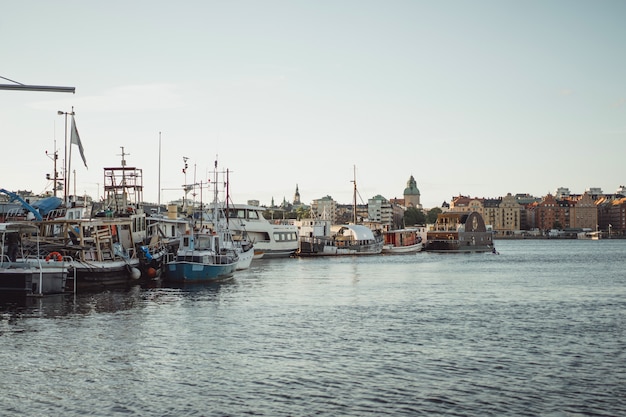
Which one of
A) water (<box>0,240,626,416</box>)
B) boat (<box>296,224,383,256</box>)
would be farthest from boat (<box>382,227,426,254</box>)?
water (<box>0,240,626,416</box>)

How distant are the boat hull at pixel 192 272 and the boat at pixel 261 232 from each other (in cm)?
3847

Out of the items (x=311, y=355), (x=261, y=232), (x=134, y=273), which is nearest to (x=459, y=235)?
(x=261, y=232)

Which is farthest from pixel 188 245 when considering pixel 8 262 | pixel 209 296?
pixel 8 262

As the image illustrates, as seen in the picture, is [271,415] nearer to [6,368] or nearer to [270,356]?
[270,356]

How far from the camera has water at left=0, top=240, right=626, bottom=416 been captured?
22359 mm

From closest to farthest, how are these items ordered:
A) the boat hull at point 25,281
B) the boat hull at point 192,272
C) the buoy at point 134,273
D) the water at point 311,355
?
1. the water at point 311,355
2. the boat hull at point 25,281
3. the buoy at point 134,273
4. the boat hull at point 192,272

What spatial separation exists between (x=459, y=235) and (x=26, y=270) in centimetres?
11424

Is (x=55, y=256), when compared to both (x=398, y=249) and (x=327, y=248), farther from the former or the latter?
(x=398, y=249)

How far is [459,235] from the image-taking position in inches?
5881

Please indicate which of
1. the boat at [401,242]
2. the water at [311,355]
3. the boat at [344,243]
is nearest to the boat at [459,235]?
the boat at [401,242]

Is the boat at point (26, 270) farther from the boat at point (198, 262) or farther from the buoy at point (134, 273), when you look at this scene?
the boat at point (198, 262)

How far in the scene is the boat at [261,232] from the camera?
4075 inches

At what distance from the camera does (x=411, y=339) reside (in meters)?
33.2

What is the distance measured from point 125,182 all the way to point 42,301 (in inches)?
1015
